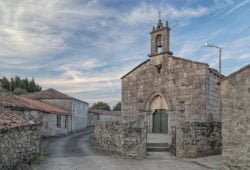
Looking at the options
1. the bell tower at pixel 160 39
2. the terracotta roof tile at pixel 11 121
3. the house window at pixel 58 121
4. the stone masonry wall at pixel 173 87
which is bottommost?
the house window at pixel 58 121

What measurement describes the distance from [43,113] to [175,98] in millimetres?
10492

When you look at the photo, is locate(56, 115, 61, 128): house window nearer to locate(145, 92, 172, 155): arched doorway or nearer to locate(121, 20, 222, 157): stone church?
locate(121, 20, 222, 157): stone church

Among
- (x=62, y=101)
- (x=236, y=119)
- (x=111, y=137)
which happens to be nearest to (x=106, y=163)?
(x=111, y=137)

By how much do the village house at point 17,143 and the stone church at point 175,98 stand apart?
21.5ft

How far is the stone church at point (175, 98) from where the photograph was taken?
14414 mm

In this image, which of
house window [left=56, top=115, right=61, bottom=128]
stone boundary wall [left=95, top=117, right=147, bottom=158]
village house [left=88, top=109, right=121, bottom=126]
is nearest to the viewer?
stone boundary wall [left=95, top=117, right=147, bottom=158]

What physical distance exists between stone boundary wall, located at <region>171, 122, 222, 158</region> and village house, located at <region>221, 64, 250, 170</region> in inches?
133

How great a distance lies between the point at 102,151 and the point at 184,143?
15.2 ft

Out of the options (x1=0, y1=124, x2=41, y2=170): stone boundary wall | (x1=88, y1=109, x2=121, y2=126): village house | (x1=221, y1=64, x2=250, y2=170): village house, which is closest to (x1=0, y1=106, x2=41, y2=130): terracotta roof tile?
(x1=0, y1=124, x2=41, y2=170): stone boundary wall

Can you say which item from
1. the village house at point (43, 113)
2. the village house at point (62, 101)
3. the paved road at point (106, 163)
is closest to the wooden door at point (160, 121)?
the paved road at point (106, 163)

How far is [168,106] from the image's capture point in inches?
814

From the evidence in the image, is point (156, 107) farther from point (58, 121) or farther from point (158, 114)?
point (58, 121)

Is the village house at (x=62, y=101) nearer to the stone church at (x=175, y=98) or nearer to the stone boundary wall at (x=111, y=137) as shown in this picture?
the stone church at (x=175, y=98)

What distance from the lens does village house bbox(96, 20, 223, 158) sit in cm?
1417
